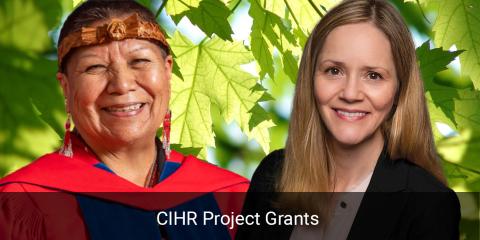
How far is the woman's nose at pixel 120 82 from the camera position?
2139 millimetres

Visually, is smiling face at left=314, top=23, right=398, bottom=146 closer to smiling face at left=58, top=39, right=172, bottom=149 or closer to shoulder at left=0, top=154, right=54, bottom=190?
smiling face at left=58, top=39, right=172, bottom=149

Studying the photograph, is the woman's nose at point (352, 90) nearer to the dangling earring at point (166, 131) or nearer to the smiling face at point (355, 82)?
the smiling face at point (355, 82)

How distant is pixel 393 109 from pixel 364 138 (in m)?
0.10

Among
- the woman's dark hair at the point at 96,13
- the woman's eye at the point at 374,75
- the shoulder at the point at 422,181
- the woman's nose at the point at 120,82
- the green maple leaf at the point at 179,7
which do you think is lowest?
the shoulder at the point at 422,181

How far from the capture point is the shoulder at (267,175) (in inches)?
89.7

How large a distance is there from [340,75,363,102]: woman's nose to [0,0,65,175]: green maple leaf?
92cm

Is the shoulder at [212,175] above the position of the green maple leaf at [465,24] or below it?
below

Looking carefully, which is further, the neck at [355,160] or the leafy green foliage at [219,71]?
the leafy green foliage at [219,71]

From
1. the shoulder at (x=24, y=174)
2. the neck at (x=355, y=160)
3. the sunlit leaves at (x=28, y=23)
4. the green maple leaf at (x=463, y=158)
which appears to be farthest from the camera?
the green maple leaf at (x=463, y=158)

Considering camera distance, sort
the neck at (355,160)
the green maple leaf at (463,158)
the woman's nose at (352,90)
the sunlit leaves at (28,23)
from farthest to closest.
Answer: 1. the green maple leaf at (463,158)
2. the sunlit leaves at (28,23)
3. the neck at (355,160)
4. the woman's nose at (352,90)

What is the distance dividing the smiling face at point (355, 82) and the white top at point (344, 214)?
4.6 inches

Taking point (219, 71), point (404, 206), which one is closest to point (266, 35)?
point (219, 71)

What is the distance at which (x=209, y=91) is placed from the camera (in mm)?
2760

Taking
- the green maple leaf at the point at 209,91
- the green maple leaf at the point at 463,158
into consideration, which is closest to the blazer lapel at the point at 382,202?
the green maple leaf at the point at 209,91
